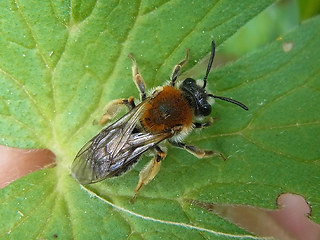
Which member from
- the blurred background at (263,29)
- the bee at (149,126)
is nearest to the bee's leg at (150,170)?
the bee at (149,126)

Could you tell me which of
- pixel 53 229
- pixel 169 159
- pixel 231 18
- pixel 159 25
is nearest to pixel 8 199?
pixel 53 229

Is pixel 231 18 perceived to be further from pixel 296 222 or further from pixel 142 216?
pixel 296 222

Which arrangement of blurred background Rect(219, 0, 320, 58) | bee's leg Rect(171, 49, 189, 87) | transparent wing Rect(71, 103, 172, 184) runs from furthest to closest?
blurred background Rect(219, 0, 320, 58) → bee's leg Rect(171, 49, 189, 87) → transparent wing Rect(71, 103, 172, 184)

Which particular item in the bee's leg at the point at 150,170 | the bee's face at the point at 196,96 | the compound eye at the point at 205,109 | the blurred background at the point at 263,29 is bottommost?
the blurred background at the point at 263,29

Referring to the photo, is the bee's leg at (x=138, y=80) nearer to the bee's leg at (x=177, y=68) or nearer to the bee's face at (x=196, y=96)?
the bee's leg at (x=177, y=68)

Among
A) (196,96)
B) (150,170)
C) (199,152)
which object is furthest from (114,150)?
(196,96)

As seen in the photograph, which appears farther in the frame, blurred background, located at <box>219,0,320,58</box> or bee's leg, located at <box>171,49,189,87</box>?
blurred background, located at <box>219,0,320,58</box>

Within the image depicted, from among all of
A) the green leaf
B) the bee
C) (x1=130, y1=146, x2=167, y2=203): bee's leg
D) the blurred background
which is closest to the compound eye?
the bee

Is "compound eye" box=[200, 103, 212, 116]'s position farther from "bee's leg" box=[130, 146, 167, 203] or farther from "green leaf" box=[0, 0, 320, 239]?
"bee's leg" box=[130, 146, 167, 203]
